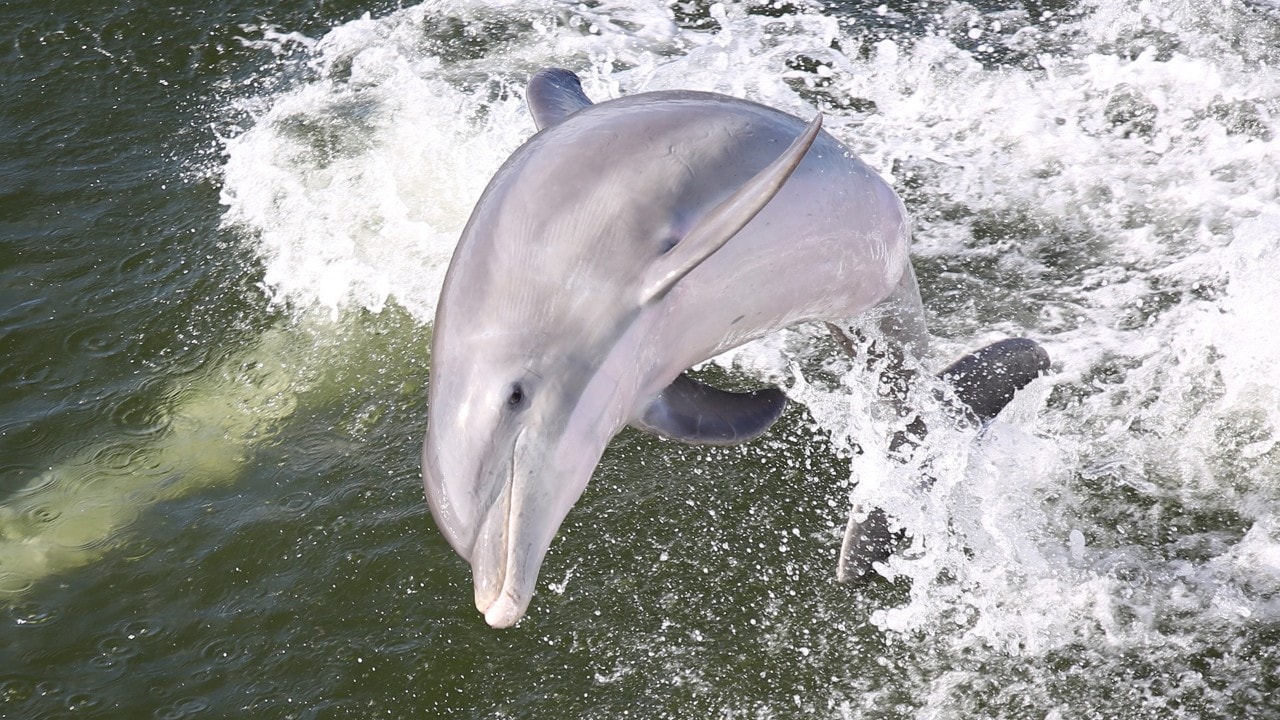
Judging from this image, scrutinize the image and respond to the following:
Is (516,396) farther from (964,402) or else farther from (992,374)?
(992,374)

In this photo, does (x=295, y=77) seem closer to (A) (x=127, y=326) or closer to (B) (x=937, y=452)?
(A) (x=127, y=326)

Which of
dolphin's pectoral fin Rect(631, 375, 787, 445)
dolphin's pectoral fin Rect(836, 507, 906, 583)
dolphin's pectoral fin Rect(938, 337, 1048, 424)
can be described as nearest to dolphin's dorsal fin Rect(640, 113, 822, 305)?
dolphin's pectoral fin Rect(631, 375, 787, 445)

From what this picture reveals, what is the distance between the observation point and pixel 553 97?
4895 millimetres

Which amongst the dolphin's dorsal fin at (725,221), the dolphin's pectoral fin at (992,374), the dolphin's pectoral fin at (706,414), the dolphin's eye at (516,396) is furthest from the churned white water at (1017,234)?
the dolphin's eye at (516,396)

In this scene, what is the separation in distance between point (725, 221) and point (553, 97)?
5.66 ft

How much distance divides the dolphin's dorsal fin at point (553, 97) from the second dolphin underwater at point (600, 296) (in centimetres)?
63

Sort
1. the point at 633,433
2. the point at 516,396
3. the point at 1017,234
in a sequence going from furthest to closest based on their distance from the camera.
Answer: the point at 1017,234 < the point at 633,433 < the point at 516,396

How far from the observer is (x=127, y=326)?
7820 millimetres

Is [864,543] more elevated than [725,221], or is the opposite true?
[725,221]

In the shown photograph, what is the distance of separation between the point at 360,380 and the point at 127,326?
175cm

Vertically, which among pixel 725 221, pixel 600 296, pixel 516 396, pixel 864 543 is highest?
pixel 725 221

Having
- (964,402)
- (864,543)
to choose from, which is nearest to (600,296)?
(864,543)

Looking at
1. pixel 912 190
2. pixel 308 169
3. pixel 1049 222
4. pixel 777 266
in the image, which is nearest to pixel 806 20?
pixel 912 190

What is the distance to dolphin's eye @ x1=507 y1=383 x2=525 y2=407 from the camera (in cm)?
341
